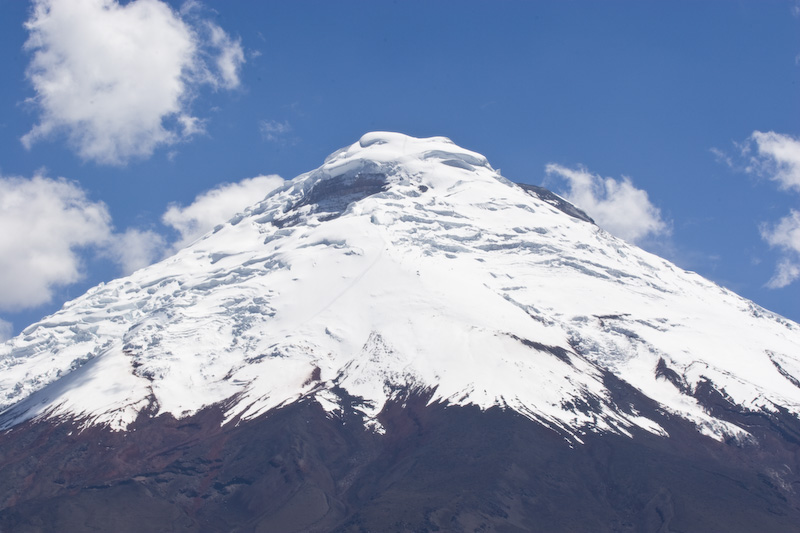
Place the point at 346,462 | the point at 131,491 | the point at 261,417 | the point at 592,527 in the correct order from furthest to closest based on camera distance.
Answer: the point at 261,417 < the point at 346,462 < the point at 131,491 < the point at 592,527

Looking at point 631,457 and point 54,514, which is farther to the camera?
point 631,457

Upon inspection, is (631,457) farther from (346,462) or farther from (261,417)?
(261,417)

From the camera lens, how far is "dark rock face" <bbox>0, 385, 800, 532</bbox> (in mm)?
150875

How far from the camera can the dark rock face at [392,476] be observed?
150875 mm

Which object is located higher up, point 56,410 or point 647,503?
point 56,410

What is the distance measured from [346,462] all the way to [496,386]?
31.3 meters

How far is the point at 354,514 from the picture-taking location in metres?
150

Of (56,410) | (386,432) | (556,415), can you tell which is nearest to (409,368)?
(386,432)

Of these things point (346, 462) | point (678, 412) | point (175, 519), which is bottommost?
point (175, 519)

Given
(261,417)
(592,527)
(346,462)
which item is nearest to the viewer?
(592,527)

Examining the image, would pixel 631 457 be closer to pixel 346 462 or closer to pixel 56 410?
pixel 346 462

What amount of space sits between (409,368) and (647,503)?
5608 centimetres

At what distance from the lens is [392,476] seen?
16400cm

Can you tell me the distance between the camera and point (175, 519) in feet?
509
